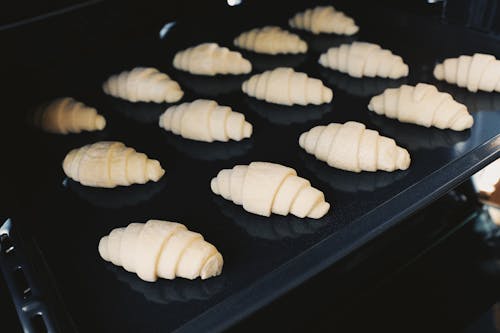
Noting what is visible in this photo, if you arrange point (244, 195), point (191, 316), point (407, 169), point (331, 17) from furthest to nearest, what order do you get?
point (331, 17) → point (407, 169) → point (244, 195) → point (191, 316)

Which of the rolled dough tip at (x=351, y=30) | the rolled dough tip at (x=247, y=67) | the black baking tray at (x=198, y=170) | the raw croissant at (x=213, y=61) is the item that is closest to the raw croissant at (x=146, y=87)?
the black baking tray at (x=198, y=170)

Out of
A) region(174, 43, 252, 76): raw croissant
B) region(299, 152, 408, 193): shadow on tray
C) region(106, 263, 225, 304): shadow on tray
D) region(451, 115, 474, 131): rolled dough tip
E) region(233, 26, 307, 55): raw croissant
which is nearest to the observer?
region(106, 263, 225, 304): shadow on tray

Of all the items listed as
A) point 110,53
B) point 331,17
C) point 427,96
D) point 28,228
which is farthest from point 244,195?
point 331,17

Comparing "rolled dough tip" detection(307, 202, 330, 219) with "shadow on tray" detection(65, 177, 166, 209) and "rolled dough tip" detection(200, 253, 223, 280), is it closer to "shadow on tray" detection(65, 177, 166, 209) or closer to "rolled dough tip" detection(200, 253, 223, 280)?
"rolled dough tip" detection(200, 253, 223, 280)

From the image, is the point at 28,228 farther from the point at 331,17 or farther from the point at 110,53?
the point at 331,17

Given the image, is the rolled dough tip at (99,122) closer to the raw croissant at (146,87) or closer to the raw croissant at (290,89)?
the raw croissant at (146,87)

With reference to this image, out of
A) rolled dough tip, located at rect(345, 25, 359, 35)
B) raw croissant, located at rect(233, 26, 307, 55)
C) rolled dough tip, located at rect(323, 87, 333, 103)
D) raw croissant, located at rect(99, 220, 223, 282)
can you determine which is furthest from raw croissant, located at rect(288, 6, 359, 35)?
raw croissant, located at rect(99, 220, 223, 282)

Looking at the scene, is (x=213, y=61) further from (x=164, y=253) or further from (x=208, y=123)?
(x=164, y=253)

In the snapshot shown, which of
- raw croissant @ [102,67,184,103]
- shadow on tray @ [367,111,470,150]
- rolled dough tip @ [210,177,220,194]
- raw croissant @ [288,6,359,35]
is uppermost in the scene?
raw croissant @ [288,6,359,35]
